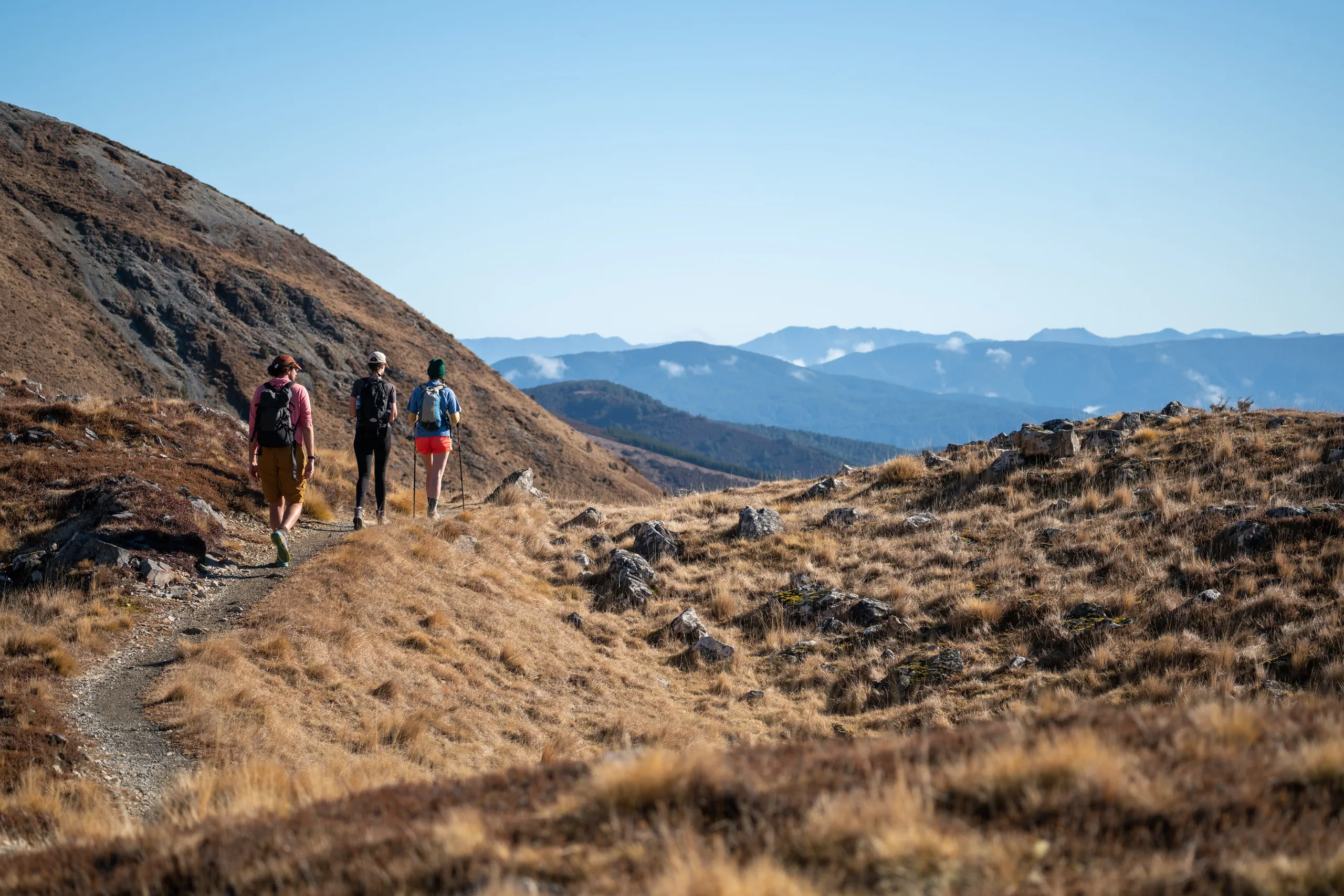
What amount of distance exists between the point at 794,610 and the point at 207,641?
8.12 meters

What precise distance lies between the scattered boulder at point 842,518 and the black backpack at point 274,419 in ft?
33.1

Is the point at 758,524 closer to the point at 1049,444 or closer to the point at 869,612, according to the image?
the point at 869,612

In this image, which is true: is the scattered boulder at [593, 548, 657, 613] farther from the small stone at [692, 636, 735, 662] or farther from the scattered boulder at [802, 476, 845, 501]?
the scattered boulder at [802, 476, 845, 501]

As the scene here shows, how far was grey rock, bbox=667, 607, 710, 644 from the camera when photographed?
12180 millimetres

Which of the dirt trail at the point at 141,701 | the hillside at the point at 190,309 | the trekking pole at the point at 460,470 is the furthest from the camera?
the hillside at the point at 190,309

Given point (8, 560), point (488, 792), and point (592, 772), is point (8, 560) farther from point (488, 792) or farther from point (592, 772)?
point (592, 772)

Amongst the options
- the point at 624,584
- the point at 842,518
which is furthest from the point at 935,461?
the point at 624,584

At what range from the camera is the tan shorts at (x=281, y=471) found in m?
10.9

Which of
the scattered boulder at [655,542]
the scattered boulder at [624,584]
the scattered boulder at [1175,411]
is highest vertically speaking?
the scattered boulder at [1175,411]

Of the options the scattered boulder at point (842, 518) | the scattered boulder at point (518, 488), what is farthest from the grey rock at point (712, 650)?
the scattered boulder at point (518, 488)

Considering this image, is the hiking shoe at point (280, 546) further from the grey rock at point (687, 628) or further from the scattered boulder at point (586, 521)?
the scattered boulder at point (586, 521)

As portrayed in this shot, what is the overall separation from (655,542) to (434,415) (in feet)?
16.3

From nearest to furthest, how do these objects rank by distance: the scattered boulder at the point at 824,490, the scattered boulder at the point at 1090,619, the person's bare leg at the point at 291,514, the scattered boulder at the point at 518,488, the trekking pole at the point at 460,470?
the scattered boulder at the point at 1090,619
the person's bare leg at the point at 291,514
the trekking pole at the point at 460,470
the scattered boulder at the point at 824,490
the scattered boulder at the point at 518,488

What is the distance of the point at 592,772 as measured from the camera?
4.22 meters
